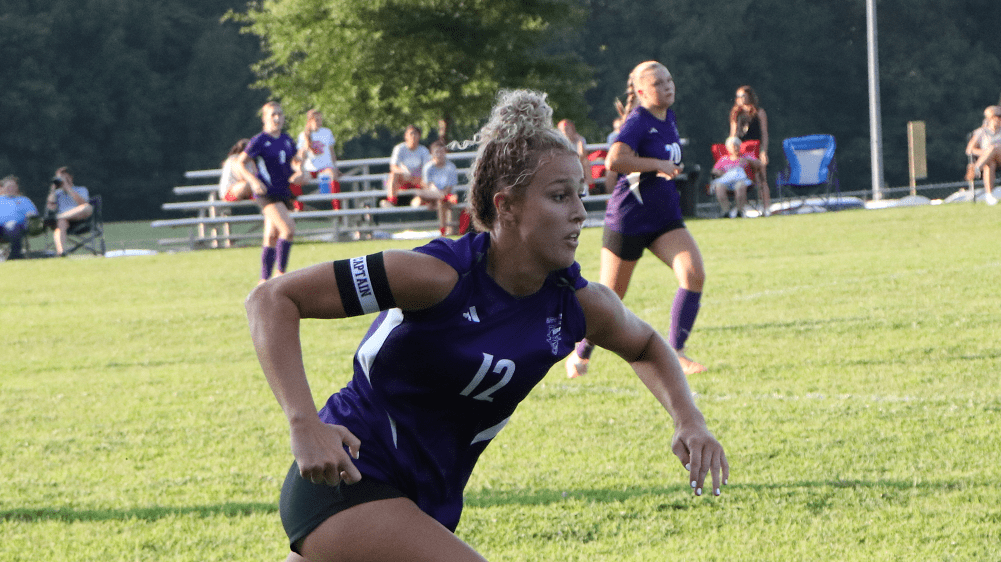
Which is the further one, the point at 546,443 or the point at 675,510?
the point at 546,443

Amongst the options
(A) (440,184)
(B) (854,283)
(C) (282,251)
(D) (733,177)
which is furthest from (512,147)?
(D) (733,177)

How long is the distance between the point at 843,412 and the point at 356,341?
15.1ft

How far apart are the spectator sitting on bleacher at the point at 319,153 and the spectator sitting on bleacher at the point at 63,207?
4.23 meters

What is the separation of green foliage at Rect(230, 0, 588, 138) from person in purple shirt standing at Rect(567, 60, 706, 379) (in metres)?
24.0

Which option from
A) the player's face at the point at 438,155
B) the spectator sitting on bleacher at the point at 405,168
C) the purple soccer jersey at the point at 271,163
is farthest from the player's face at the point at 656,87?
the spectator sitting on bleacher at the point at 405,168

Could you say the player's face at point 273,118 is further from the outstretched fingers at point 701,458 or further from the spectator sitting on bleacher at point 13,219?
the outstretched fingers at point 701,458

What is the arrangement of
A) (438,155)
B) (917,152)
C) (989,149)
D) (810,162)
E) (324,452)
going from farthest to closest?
(917,152) → (810,162) → (438,155) → (989,149) → (324,452)

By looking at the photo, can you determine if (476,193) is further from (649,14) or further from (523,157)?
(649,14)

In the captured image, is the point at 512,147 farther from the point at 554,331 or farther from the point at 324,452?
the point at 324,452

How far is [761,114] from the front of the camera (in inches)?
793

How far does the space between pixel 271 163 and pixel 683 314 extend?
7.11m

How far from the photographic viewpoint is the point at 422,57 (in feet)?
105

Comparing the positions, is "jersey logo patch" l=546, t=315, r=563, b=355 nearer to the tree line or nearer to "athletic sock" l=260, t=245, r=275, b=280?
"athletic sock" l=260, t=245, r=275, b=280

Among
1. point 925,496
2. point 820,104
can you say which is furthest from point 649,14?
point 925,496
